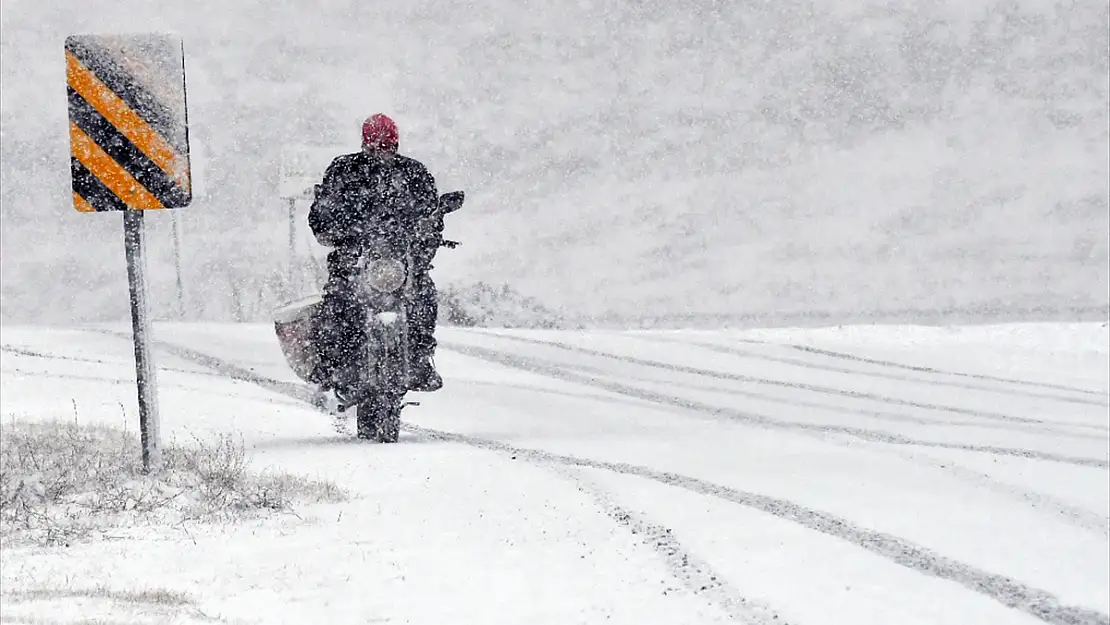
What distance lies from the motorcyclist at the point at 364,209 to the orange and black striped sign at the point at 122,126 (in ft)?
5.18

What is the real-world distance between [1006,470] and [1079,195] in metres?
49.8

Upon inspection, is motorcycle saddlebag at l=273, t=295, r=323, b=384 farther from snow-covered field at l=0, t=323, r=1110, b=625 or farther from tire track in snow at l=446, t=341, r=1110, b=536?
tire track in snow at l=446, t=341, r=1110, b=536

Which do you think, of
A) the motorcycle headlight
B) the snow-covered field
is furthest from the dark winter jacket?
the snow-covered field

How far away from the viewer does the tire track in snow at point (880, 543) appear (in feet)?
15.5

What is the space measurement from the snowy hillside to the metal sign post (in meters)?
39.5

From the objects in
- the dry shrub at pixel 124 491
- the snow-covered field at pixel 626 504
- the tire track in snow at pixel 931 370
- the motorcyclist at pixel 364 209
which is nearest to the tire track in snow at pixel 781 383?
the snow-covered field at pixel 626 504

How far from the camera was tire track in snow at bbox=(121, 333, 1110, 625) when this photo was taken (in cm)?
473

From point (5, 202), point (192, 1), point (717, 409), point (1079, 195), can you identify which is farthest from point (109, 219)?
point (717, 409)

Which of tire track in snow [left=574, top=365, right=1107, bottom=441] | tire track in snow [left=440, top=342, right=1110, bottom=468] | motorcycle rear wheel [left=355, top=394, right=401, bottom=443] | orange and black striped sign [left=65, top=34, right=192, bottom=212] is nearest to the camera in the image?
orange and black striped sign [left=65, top=34, right=192, bottom=212]

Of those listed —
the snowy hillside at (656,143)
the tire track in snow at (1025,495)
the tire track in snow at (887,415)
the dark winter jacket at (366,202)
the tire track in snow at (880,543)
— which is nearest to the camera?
the tire track in snow at (880,543)

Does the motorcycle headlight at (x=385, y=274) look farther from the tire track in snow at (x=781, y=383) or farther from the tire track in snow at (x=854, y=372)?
the tire track in snow at (x=854, y=372)

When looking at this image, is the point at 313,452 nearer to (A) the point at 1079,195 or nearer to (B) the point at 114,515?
(B) the point at 114,515

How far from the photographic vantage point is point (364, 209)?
7.61m

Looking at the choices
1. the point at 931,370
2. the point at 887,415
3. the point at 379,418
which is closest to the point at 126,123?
the point at 379,418
